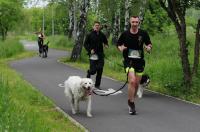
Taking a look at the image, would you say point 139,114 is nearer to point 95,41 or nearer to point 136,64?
point 136,64

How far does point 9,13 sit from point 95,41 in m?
42.4

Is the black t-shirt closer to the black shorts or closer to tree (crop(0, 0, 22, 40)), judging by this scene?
the black shorts

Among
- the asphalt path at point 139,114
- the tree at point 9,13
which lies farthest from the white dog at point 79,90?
the tree at point 9,13

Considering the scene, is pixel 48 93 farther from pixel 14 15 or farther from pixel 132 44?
pixel 14 15

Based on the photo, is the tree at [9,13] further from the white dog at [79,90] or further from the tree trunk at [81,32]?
the white dog at [79,90]

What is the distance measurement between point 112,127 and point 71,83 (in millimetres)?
1911

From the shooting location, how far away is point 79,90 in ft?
39.4

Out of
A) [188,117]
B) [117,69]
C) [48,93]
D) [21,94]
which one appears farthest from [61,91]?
[117,69]

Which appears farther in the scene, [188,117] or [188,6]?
[188,6]

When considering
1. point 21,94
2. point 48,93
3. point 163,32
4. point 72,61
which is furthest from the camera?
point 163,32

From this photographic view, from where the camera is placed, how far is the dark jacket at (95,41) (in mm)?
17156

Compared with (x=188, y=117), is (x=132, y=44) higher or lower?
higher

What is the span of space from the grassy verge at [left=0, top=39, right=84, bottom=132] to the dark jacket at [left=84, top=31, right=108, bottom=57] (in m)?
2.48

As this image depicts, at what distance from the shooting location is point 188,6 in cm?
1681
